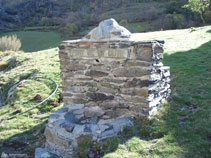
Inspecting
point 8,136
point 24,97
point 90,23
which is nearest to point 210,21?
point 90,23

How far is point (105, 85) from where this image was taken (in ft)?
14.7

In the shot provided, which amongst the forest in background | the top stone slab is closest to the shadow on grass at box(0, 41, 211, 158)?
the top stone slab

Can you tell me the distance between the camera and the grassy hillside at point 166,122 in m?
3.32

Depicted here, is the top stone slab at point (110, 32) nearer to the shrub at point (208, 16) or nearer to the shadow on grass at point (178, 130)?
the shadow on grass at point (178, 130)

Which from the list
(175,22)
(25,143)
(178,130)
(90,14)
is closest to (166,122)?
(178,130)

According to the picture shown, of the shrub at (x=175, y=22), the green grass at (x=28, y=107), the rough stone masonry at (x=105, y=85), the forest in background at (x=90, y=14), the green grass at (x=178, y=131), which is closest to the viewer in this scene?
the green grass at (x=178, y=131)

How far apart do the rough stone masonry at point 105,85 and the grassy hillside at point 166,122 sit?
32cm

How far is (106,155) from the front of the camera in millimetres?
3340

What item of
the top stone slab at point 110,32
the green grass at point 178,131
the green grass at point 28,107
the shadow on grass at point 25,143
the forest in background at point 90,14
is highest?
the forest in background at point 90,14

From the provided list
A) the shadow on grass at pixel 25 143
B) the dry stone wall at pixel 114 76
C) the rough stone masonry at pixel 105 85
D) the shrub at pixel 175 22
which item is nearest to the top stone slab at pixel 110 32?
the rough stone masonry at pixel 105 85

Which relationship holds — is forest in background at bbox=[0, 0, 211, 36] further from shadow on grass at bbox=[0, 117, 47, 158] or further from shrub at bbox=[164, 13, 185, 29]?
shadow on grass at bbox=[0, 117, 47, 158]

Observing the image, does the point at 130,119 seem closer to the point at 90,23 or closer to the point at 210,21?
the point at 210,21

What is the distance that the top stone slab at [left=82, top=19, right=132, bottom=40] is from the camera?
4196 millimetres

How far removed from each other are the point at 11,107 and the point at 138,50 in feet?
16.6
